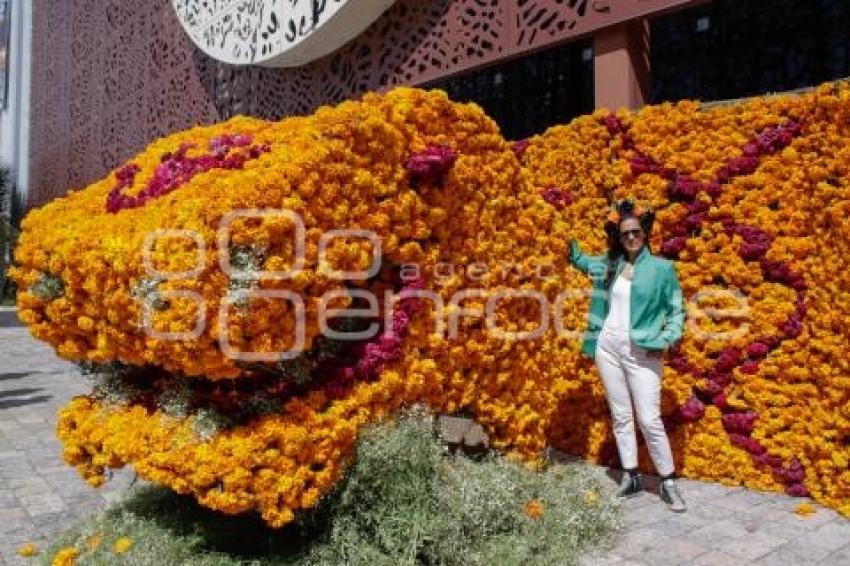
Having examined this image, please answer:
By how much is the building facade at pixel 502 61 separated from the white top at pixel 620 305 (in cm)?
192

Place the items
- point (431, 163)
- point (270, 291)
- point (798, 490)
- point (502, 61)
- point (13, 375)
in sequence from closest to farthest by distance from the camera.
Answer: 1. point (270, 291)
2. point (431, 163)
3. point (798, 490)
4. point (502, 61)
5. point (13, 375)

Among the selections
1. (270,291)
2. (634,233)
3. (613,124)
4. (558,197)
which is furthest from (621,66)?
(270,291)

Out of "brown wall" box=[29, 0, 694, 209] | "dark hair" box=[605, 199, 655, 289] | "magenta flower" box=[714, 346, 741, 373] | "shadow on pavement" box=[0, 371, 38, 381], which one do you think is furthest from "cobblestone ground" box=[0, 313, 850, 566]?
"shadow on pavement" box=[0, 371, 38, 381]

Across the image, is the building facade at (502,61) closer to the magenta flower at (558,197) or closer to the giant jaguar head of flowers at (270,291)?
the magenta flower at (558,197)

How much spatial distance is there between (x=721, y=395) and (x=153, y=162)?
12.4ft

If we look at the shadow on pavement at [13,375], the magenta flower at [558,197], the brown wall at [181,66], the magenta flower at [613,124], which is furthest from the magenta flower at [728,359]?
the shadow on pavement at [13,375]

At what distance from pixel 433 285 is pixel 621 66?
2.88m

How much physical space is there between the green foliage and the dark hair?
152 centimetres

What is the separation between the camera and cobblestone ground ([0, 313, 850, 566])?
11.3 feet

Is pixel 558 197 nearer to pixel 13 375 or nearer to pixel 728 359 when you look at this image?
pixel 728 359

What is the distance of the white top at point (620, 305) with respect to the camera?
13.8 feet

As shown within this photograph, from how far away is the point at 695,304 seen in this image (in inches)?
179

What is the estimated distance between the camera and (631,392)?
4383mm

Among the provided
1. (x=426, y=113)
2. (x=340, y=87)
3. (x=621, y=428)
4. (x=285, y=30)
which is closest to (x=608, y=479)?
(x=621, y=428)
